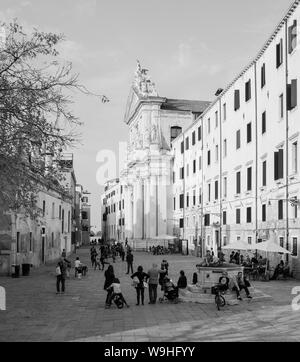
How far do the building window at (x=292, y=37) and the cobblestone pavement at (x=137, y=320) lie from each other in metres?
13.3

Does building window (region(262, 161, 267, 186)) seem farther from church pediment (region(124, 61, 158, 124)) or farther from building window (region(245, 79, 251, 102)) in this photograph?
church pediment (region(124, 61, 158, 124))

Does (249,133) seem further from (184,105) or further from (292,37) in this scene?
(184,105)

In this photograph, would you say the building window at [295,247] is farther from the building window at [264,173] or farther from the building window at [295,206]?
the building window at [264,173]

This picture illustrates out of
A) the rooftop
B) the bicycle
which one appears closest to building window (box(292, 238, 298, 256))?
the bicycle

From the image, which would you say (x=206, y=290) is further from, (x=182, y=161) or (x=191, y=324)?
(x=182, y=161)

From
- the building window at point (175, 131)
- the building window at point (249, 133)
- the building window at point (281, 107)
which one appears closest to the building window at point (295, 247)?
the building window at point (281, 107)

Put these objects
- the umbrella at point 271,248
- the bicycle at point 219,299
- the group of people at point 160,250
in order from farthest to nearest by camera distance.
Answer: the group of people at point 160,250
the umbrella at point 271,248
the bicycle at point 219,299

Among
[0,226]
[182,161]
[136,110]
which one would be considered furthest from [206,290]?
[136,110]

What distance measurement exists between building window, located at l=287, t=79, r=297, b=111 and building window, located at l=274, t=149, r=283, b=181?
A: 2.63 m

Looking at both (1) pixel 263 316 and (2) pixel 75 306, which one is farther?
(2) pixel 75 306

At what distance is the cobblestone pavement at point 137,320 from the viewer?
42.2 ft

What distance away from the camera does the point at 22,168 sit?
1445 centimetres

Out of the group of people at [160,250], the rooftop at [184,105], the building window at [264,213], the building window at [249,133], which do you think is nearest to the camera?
the building window at [264,213]
